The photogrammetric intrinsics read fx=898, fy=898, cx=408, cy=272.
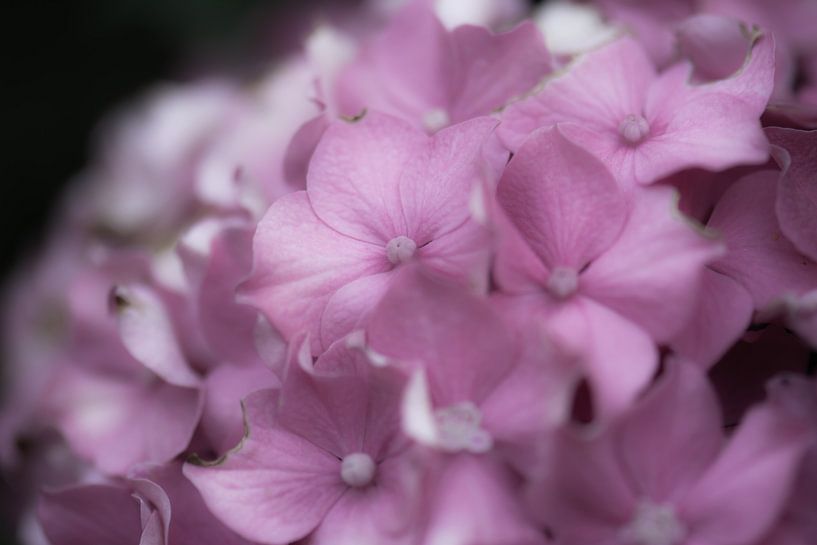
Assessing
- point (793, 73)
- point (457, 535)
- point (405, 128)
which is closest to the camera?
point (457, 535)

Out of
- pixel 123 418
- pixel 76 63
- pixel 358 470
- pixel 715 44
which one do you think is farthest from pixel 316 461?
pixel 76 63

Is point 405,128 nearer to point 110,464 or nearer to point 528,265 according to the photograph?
point 528,265

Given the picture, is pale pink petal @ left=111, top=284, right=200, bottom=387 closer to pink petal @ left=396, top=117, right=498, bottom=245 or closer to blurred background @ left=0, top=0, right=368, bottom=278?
pink petal @ left=396, top=117, right=498, bottom=245

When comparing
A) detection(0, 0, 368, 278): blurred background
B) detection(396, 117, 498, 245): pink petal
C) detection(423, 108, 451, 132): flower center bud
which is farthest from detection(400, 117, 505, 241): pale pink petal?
detection(0, 0, 368, 278): blurred background

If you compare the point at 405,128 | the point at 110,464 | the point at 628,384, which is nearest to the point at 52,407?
the point at 110,464

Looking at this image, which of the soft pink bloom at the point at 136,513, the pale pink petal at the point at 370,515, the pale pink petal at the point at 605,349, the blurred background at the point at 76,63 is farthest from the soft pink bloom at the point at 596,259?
the blurred background at the point at 76,63

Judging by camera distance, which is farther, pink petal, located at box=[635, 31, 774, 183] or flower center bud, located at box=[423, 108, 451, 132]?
flower center bud, located at box=[423, 108, 451, 132]
